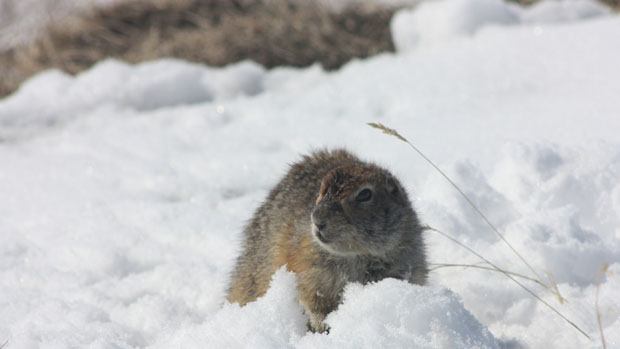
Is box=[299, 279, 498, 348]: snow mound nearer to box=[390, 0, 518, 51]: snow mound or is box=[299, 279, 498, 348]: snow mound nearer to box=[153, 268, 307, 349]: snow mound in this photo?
box=[153, 268, 307, 349]: snow mound

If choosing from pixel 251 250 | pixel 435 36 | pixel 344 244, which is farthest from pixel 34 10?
pixel 344 244

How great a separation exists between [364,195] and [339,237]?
0.27m

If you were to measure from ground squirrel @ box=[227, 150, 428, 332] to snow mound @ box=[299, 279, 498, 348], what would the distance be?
30 cm

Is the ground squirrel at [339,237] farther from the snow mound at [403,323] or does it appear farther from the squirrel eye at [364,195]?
the snow mound at [403,323]

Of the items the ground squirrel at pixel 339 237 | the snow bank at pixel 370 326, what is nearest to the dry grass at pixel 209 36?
the ground squirrel at pixel 339 237

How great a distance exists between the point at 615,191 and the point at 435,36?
416cm

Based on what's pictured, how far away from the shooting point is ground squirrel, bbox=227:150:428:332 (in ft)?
12.1

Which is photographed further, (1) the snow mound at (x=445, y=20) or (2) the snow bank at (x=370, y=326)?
(1) the snow mound at (x=445, y=20)

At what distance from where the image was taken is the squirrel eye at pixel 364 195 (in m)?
3.80

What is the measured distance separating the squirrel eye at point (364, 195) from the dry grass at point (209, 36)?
524 centimetres

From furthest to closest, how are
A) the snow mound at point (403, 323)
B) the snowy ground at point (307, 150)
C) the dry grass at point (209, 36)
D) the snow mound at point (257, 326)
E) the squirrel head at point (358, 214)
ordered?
the dry grass at point (209, 36), the snowy ground at point (307, 150), the squirrel head at point (358, 214), the snow mound at point (257, 326), the snow mound at point (403, 323)

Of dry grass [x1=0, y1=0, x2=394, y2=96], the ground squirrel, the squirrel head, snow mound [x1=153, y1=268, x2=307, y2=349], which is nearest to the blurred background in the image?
dry grass [x1=0, y1=0, x2=394, y2=96]

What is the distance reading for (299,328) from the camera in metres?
3.72

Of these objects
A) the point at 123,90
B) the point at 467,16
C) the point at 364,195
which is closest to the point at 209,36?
the point at 123,90
